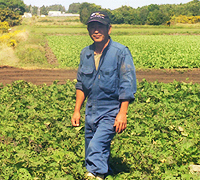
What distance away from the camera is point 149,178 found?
4500mm

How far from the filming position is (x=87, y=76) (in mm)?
3809

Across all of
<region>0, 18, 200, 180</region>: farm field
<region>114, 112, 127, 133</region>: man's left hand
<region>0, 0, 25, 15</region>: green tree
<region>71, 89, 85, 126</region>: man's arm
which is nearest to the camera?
<region>114, 112, 127, 133</region>: man's left hand

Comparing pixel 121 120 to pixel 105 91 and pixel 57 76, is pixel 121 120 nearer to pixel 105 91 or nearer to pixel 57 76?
pixel 105 91

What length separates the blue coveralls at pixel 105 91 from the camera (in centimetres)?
362

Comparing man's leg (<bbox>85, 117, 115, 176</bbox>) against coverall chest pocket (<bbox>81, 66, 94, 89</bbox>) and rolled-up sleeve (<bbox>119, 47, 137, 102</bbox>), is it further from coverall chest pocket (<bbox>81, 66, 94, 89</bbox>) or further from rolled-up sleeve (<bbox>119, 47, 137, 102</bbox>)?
coverall chest pocket (<bbox>81, 66, 94, 89</bbox>)

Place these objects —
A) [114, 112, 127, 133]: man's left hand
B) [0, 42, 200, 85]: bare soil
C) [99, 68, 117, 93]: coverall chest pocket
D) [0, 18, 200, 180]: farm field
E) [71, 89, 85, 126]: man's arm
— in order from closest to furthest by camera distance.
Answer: [114, 112, 127, 133]: man's left hand < [99, 68, 117, 93]: coverall chest pocket < [71, 89, 85, 126]: man's arm < [0, 18, 200, 180]: farm field < [0, 42, 200, 85]: bare soil

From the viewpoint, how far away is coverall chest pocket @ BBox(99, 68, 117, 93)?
3670mm

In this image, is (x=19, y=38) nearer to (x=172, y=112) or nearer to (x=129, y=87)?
(x=172, y=112)

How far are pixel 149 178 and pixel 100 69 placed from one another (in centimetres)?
174

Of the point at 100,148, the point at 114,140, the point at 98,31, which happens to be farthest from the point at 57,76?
the point at 100,148

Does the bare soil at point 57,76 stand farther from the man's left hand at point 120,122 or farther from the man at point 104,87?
the man's left hand at point 120,122

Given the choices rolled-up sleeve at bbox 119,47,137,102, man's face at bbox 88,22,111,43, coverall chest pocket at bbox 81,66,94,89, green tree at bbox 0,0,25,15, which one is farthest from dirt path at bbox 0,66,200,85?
green tree at bbox 0,0,25,15

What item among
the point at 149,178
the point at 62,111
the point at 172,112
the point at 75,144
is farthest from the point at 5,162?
the point at 172,112

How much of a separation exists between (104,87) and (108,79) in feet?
0.32
